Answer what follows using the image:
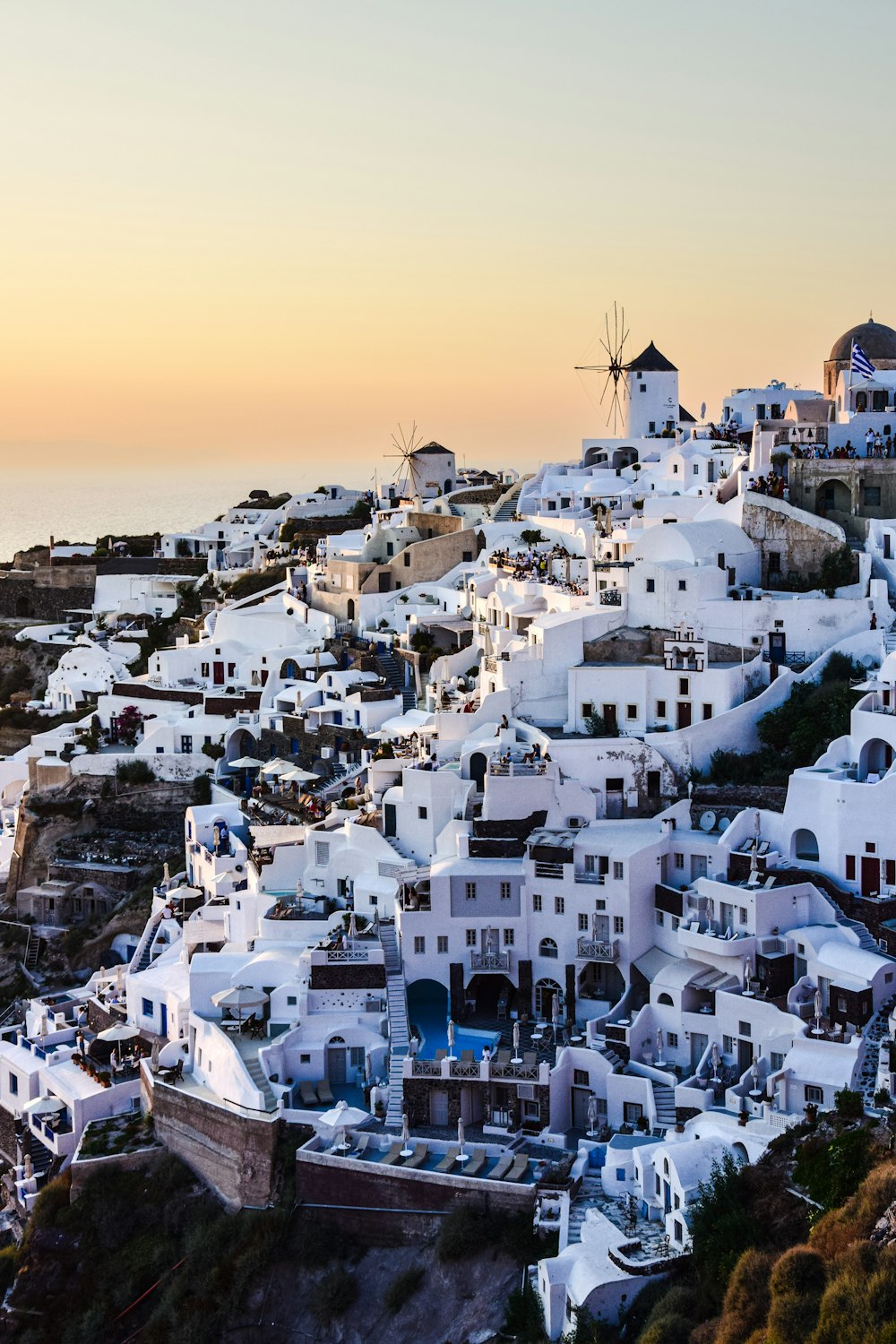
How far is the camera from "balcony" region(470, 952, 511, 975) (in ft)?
86.8

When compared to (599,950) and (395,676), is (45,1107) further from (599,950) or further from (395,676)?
(395,676)

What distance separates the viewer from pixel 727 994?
2419 centimetres

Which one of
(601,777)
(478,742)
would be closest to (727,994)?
(601,777)

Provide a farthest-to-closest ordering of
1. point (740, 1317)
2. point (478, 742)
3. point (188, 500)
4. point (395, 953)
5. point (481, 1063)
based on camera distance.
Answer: point (188, 500)
point (478, 742)
point (395, 953)
point (481, 1063)
point (740, 1317)

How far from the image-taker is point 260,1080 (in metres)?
24.8

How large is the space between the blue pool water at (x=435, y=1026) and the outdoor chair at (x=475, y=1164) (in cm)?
183

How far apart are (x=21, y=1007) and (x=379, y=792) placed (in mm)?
8772

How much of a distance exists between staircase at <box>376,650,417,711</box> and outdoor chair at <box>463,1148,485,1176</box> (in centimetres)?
1393

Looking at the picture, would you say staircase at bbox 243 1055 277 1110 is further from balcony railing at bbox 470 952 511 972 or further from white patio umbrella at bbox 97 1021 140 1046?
balcony railing at bbox 470 952 511 972

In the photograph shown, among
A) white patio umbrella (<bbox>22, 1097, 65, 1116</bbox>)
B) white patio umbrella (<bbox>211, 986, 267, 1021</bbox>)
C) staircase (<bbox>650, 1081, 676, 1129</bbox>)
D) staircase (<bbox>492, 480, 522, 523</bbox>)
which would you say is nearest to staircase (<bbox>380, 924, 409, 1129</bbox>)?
white patio umbrella (<bbox>211, 986, 267, 1021</bbox>)

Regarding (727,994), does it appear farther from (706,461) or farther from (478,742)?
(706,461)

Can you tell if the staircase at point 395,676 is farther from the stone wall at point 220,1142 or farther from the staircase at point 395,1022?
the stone wall at point 220,1142

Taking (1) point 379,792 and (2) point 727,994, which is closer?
(2) point 727,994

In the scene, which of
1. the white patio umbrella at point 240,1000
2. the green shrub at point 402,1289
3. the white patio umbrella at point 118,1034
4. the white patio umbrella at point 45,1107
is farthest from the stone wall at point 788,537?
the white patio umbrella at point 45,1107
